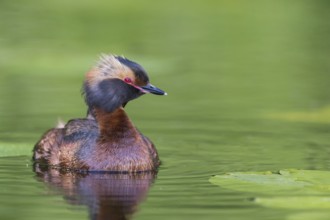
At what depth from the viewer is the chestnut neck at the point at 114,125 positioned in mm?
13820

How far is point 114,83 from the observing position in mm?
13914

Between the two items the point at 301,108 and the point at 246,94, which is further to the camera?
the point at 246,94

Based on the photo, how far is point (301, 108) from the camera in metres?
18.2

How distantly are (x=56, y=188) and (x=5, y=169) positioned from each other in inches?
48.0

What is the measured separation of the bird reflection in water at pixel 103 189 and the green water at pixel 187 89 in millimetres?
116

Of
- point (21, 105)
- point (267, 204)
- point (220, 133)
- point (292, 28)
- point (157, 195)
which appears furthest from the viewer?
point (292, 28)

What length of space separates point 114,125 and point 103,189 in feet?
4.78

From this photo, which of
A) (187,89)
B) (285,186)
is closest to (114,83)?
(285,186)

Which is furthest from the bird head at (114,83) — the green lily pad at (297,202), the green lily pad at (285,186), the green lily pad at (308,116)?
the green lily pad at (308,116)

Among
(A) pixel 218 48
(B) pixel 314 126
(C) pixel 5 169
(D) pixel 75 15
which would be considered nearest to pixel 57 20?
(D) pixel 75 15

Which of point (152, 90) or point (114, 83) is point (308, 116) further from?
point (114, 83)

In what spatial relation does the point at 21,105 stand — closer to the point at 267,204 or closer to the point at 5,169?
the point at 5,169

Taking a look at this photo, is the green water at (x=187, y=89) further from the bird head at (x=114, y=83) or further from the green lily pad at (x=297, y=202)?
the bird head at (x=114, y=83)

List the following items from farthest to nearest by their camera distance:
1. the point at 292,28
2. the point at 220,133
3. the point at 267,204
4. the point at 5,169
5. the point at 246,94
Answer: the point at 292,28 → the point at 246,94 → the point at 220,133 → the point at 5,169 → the point at 267,204
